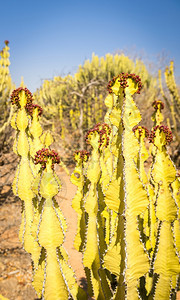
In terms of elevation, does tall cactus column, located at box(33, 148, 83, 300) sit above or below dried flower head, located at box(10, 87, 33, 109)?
below

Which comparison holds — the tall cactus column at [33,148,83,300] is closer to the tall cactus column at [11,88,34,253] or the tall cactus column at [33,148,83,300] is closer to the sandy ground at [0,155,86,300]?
the tall cactus column at [11,88,34,253]

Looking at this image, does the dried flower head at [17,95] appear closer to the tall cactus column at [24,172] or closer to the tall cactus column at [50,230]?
the tall cactus column at [24,172]

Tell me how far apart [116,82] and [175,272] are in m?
1.44

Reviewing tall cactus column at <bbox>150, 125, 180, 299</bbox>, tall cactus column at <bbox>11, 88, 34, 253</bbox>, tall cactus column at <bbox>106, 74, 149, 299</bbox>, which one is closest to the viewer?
tall cactus column at <bbox>106, 74, 149, 299</bbox>

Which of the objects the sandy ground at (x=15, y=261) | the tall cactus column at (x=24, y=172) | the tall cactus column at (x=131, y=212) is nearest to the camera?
the tall cactus column at (x=131, y=212)

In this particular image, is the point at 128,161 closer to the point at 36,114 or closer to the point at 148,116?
the point at 36,114

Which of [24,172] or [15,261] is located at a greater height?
[24,172]

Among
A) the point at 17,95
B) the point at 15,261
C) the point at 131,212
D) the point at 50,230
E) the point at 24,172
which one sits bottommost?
the point at 15,261

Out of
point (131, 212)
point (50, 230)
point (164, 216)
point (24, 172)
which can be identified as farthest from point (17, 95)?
point (164, 216)

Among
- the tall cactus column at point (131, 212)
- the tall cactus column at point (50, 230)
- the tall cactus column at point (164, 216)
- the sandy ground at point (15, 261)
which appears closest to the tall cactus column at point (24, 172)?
the tall cactus column at point (50, 230)

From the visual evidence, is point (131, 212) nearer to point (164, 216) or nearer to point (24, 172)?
point (164, 216)

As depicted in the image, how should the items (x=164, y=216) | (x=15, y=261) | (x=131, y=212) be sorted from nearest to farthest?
(x=131, y=212) < (x=164, y=216) < (x=15, y=261)

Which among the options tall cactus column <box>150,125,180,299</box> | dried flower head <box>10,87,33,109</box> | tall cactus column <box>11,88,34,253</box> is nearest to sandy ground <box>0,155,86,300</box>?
tall cactus column <box>11,88,34,253</box>

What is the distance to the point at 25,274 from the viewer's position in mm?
3742
